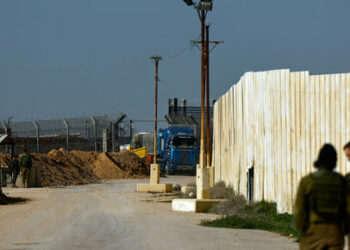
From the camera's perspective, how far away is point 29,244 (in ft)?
35.7

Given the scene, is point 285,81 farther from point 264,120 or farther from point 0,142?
point 0,142

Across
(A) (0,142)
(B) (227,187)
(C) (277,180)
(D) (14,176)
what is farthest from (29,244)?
(D) (14,176)

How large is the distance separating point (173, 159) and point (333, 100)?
1223 inches

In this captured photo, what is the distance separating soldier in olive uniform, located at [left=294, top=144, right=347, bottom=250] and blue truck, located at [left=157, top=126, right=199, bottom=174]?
37.2 m

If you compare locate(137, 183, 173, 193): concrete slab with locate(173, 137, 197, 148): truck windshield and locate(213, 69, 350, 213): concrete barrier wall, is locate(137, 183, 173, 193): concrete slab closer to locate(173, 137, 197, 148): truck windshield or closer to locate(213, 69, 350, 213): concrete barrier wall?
locate(213, 69, 350, 213): concrete barrier wall

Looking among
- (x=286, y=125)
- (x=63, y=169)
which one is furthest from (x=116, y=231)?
(x=63, y=169)

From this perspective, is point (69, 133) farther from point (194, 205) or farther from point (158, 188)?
point (194, 205)

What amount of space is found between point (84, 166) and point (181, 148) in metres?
6.24

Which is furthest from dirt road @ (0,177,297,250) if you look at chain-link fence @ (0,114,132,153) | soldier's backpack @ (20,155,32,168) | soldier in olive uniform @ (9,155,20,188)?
chain-link fence @ (0,114,132,153)

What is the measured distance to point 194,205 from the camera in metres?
17.6

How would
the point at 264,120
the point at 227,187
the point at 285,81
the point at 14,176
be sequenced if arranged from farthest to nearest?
the point at 14,176 < the point at 227,187 < the point at 264,120 < the point at 285,81

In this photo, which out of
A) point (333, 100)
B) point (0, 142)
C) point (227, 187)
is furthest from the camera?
point (0, 142)

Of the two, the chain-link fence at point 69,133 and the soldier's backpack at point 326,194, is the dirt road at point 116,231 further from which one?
the chain-link fence at point 69,133

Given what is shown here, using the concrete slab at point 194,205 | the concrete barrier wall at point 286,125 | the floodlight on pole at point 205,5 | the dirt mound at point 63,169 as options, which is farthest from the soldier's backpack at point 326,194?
the dirt mound at point 63,169
